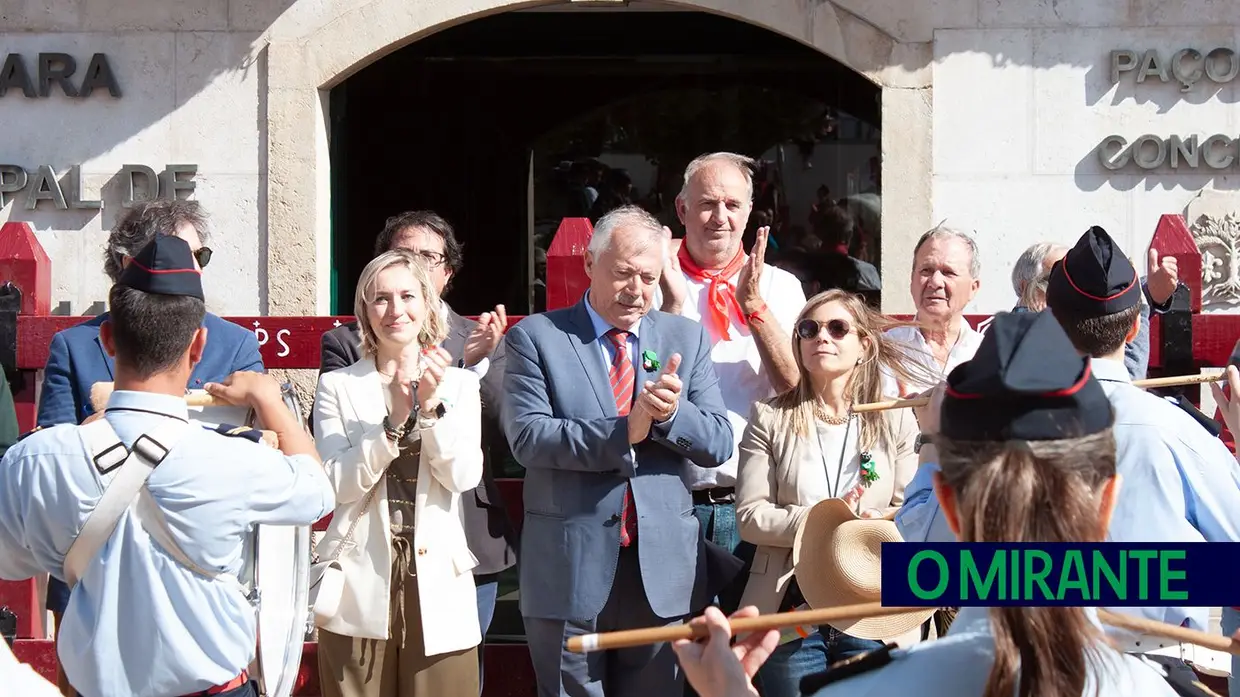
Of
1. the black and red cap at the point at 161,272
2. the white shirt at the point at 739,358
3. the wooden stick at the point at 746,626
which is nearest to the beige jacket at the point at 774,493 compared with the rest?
the white shirt at the point at 739,358

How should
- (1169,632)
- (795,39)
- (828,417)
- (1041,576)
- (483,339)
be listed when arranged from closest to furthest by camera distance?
1. (1041,576)
2. (1169,632)
3. (828,417)
4. (483,339)
5. (795,39)

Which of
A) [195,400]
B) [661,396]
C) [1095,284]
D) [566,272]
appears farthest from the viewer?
[566,272]

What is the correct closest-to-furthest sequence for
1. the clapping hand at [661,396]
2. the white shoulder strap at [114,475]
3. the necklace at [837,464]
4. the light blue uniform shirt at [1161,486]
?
the light blue uniform shirt at [1161,486]
the white shoulder strap at [114,475]
the clapping hand at [661,396]
the necklace at [837,464]

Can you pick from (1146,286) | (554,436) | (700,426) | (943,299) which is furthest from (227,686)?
(1146,286)

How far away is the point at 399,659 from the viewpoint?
4410 mm

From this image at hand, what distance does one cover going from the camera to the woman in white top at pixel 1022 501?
Result: 1804 mm

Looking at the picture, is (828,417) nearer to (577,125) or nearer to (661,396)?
(661,396)

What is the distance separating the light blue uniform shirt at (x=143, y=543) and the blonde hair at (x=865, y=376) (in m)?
1.91

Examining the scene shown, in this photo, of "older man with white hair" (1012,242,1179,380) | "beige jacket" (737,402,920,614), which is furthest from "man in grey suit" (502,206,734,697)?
"older man with white hair" (1012,242,1179,380)

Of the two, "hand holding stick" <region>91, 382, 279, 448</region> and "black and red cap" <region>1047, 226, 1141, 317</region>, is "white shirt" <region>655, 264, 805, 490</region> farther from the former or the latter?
"hand holding stick" <region>91, 382, 279, 448</region>

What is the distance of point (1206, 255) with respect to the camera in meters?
7.57

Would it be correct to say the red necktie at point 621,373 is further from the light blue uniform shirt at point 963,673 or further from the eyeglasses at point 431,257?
the light blue uniform shirt at point 963,673

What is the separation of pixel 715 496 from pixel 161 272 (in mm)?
2193

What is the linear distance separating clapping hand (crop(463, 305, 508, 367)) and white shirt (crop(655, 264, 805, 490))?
57 centimetres
